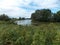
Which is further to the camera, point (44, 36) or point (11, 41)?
point (11, 41)

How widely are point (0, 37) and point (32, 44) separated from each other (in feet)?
6.77

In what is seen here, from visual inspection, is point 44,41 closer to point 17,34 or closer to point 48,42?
→ point 48,42

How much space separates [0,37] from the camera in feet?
23.3

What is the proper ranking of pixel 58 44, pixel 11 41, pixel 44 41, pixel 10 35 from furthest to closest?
1. pixel 10 35
2. pixel 11 41
3. pixel 44 41
4. pixel 58 44

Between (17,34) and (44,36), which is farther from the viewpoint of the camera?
(17,34)

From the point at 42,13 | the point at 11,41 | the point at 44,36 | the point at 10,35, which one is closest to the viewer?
the point at 44,36

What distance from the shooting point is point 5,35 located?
713 centimetres

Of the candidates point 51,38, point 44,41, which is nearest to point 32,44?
point 44,41

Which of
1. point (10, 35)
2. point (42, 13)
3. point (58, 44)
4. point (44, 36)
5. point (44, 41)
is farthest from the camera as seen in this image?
point (42, 13)

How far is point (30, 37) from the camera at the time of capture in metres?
6.32

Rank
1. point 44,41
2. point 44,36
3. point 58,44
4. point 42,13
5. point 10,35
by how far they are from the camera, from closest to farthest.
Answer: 1. point 58,44
2. point 44,41
3. point 44,36
4. point 10,35
5. point 42,13

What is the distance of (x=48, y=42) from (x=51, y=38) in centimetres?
35

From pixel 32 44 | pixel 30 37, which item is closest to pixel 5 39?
pixel 30 37

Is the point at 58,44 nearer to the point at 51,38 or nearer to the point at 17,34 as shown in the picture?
the point at 51,38
